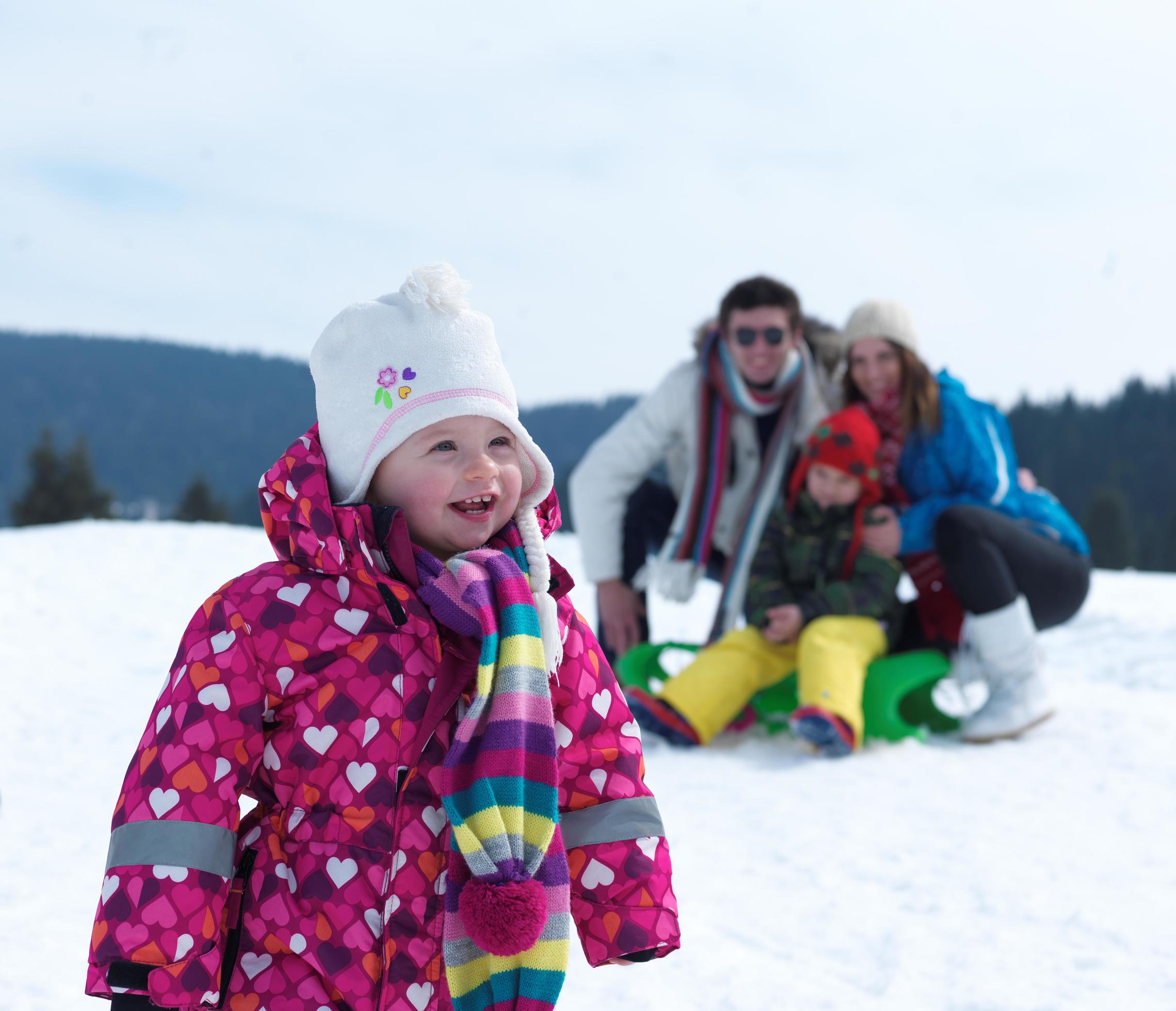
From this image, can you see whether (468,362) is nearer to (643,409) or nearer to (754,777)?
(754,777)

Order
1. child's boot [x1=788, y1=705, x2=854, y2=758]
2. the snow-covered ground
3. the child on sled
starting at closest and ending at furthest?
the snow-covered ground < child's boot [x1=788, y1=705, x2=854, y2=758] < the child on sled

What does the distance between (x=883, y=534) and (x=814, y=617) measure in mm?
342

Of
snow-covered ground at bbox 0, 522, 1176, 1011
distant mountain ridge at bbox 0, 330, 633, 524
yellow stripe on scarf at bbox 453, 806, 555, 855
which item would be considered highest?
distant mountain ridge at bbox 0, 330, 633, 524

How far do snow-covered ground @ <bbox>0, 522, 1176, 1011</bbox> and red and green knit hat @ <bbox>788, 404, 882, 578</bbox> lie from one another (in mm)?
690

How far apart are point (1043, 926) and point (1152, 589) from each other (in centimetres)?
540

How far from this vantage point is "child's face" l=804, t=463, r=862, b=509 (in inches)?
128

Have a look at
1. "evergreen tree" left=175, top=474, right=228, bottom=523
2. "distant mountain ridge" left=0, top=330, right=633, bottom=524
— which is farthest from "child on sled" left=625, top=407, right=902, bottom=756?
"distant mountain ridge" left=0, top=330, right=633, bottom=524

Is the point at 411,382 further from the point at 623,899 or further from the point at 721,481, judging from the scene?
the point at 721,481

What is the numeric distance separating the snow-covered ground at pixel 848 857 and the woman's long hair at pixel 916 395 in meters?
1.01

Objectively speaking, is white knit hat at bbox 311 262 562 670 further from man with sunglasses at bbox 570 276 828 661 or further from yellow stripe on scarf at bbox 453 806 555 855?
man with sunglasses at bbox 570 276 828 661

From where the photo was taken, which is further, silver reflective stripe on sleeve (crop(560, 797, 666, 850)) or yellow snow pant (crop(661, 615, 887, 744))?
yellow snow pant (crop(661, 615, 887, 744))

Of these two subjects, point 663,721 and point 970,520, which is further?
point 970,520

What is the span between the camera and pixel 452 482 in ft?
4.17

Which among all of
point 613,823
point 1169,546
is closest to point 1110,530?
point 1169,546
